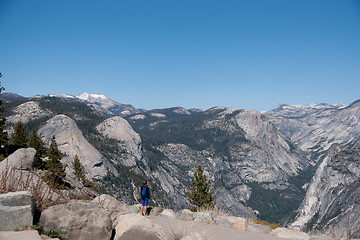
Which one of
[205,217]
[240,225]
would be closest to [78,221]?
[205,217]

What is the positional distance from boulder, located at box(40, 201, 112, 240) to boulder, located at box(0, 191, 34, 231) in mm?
917

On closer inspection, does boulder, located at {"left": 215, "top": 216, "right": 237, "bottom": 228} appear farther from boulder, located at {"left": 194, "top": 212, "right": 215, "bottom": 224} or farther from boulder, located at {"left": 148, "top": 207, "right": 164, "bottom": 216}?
boulder, located at {"left": 148, "top": 207, "right": 164, "bottom": 216}

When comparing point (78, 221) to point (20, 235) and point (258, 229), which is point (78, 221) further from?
point (258, 229)

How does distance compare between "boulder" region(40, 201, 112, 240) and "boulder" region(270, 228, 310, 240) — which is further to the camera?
"boulder" region(270, 228, 310, 240)

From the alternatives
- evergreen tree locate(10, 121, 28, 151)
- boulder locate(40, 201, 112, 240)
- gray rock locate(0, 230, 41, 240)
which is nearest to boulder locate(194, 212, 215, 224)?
boulder locate(40, 201, 112, 240)

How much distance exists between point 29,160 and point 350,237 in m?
25.1

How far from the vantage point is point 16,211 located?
825 cm

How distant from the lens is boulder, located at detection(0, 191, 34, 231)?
319 inches

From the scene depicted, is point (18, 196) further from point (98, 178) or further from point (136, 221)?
point (98, 178)

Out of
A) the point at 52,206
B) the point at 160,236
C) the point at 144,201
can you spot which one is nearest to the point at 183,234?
the point at 160,236

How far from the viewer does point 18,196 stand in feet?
28.7

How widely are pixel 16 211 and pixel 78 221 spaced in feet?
7.31

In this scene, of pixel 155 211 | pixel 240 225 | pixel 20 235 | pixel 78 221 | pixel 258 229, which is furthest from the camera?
pixel 155 211

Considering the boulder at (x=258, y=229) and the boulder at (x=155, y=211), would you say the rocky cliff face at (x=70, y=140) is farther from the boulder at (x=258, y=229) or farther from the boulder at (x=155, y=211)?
the boulder at (x=258, y=229)
